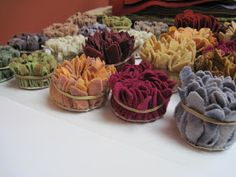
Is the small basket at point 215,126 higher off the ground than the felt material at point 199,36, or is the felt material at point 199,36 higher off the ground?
the felt material at point 199,36

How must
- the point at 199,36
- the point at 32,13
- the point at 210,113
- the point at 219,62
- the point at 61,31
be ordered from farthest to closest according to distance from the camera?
the point at 32,13 < the point at 61,31 < the point at 199,36 < the point at 219,62 < the point at 210,113

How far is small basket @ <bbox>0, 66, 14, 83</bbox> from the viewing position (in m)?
0.60

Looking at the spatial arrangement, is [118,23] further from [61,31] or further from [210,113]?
[210,113]

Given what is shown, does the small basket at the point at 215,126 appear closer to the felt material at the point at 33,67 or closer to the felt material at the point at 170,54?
the felt material at the point at 170,54

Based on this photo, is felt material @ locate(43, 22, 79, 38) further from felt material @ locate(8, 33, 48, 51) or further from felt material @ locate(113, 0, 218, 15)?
felt material @ locate(113, 0, 218, 15)

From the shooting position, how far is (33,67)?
22.1 inches

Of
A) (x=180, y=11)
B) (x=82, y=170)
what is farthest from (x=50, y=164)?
(x=180, y=11)

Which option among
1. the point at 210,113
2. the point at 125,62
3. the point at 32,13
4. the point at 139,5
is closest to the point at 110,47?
the point at 125,62

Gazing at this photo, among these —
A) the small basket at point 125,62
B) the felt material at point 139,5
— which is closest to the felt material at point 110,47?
the small basket at point 125,62

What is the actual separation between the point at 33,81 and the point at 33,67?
0.03 metres

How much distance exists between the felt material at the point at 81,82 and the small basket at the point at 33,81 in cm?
5

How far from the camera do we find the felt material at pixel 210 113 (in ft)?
1.34

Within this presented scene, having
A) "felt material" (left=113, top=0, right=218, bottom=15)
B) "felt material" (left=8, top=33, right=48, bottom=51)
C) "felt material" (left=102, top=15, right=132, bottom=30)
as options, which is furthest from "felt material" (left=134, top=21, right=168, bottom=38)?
"felt material" (left=8, top=33, right=48, bottom=51)

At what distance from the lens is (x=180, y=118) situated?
448 millimetres
